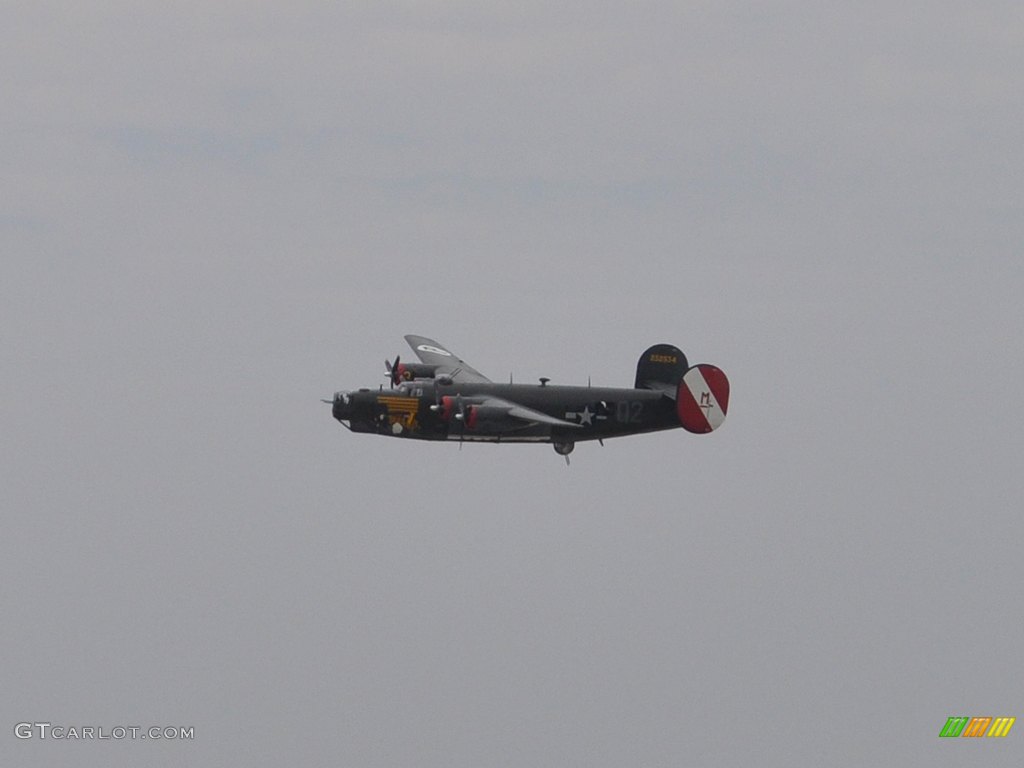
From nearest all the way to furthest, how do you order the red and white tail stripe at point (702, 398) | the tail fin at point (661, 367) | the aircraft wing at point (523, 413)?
the aircraft wing at point (523, 413) < the red and white tail stripe at point (702, 398) < the tail fin at point (661, 367)

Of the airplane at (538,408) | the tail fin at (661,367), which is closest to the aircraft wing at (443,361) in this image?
the airplane at (538,408)

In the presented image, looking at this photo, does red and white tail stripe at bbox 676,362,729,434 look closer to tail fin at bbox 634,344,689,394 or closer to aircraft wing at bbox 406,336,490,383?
tail fin at bbox 634,344,689,394

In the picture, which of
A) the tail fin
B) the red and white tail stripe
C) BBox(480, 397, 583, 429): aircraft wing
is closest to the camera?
BBox(480, 397, 583, 429): aircraft wing

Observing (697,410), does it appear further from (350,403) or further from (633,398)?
(350,403)

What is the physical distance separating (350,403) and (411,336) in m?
12.2

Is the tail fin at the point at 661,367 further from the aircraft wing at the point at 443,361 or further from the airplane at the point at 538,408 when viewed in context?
the aircraft wing at the point at 443,361

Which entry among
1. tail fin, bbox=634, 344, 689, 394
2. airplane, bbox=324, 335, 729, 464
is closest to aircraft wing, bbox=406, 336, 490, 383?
airplane, bbox=324, 335, 729, 464

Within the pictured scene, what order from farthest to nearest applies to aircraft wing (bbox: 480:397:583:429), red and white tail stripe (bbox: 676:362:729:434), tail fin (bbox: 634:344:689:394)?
tail fin (bbox: 634:344:689:394), red and white tail stripe (bbox: 676:362:729:434), aircraft wing (bbox: 480:397:583:429)

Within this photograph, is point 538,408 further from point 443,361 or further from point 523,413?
point 443,361

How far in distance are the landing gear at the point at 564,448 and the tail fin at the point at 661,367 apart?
3.42 meters

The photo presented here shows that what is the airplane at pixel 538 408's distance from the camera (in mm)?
70500

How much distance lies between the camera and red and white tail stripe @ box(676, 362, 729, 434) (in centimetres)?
7162

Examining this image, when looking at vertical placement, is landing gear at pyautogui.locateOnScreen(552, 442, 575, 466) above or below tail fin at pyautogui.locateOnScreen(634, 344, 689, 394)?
below

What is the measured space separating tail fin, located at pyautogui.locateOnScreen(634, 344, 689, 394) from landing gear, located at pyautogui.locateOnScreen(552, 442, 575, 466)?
342cm
